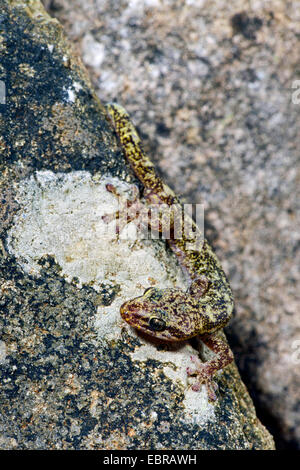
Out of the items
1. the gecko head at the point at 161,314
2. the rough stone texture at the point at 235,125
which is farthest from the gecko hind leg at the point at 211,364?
the rough stone texture at the point at 235,125

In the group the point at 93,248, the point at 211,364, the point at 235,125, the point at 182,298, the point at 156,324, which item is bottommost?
the point at 211,364

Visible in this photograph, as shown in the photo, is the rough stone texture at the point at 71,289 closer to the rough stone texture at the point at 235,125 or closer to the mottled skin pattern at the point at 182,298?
the mottled skin pattern at the point at 182,298

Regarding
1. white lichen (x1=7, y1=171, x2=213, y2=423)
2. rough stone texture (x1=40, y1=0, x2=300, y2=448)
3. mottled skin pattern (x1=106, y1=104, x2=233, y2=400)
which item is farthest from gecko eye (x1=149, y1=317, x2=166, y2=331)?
rough stone texture (x1=40, y1=0, x2=300, y2=448)

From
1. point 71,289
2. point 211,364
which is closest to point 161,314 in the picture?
point 211,364

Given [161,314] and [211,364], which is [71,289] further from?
[211,364]

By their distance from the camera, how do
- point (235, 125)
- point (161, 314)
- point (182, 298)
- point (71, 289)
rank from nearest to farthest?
point (71, 289)
point (161, 314)
point (182, 298)
point (235, 125)

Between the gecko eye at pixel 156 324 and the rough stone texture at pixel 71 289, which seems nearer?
the rough stone texture at pixel 71 289

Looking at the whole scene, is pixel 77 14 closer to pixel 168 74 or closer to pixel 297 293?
pixel 168 74
